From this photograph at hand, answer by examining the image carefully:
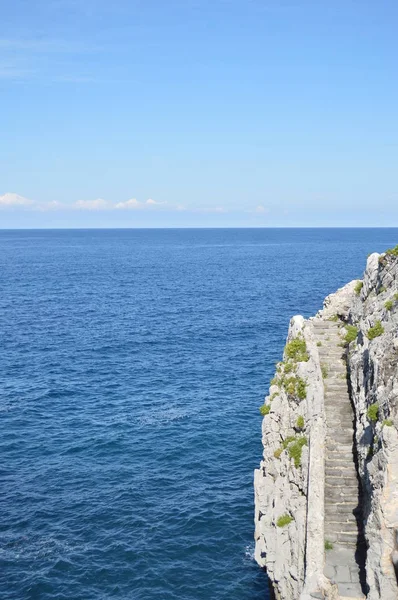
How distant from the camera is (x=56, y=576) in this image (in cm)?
3325

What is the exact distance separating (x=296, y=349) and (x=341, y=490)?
1115 centimetres

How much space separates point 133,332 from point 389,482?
208ft

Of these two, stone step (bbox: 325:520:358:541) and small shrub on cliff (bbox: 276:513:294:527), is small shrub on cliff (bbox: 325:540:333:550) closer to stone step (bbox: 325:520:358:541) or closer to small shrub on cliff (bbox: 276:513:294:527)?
stone step (bbox: 325:520:358:541)

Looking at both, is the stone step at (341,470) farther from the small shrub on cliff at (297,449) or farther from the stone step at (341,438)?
the small shrub on cliff at (297,449)

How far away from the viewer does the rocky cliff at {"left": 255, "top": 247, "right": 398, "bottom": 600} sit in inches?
890

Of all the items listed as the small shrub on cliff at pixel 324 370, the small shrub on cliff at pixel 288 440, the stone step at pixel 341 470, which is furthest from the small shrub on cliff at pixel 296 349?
the stone step at pixel 341 470

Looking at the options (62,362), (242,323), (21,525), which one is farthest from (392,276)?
(242,323)

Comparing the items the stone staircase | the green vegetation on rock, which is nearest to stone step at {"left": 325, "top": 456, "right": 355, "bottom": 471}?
the stone staircase

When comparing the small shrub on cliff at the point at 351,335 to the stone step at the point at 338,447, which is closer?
the stone step at the point at 338,447

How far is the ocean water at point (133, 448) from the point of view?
33.8 metres

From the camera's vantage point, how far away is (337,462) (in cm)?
2852

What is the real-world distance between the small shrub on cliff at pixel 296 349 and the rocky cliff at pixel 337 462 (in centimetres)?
7

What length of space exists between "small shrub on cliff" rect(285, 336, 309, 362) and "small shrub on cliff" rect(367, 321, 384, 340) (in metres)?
6.28

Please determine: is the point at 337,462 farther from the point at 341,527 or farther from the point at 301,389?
the point at 301,389
